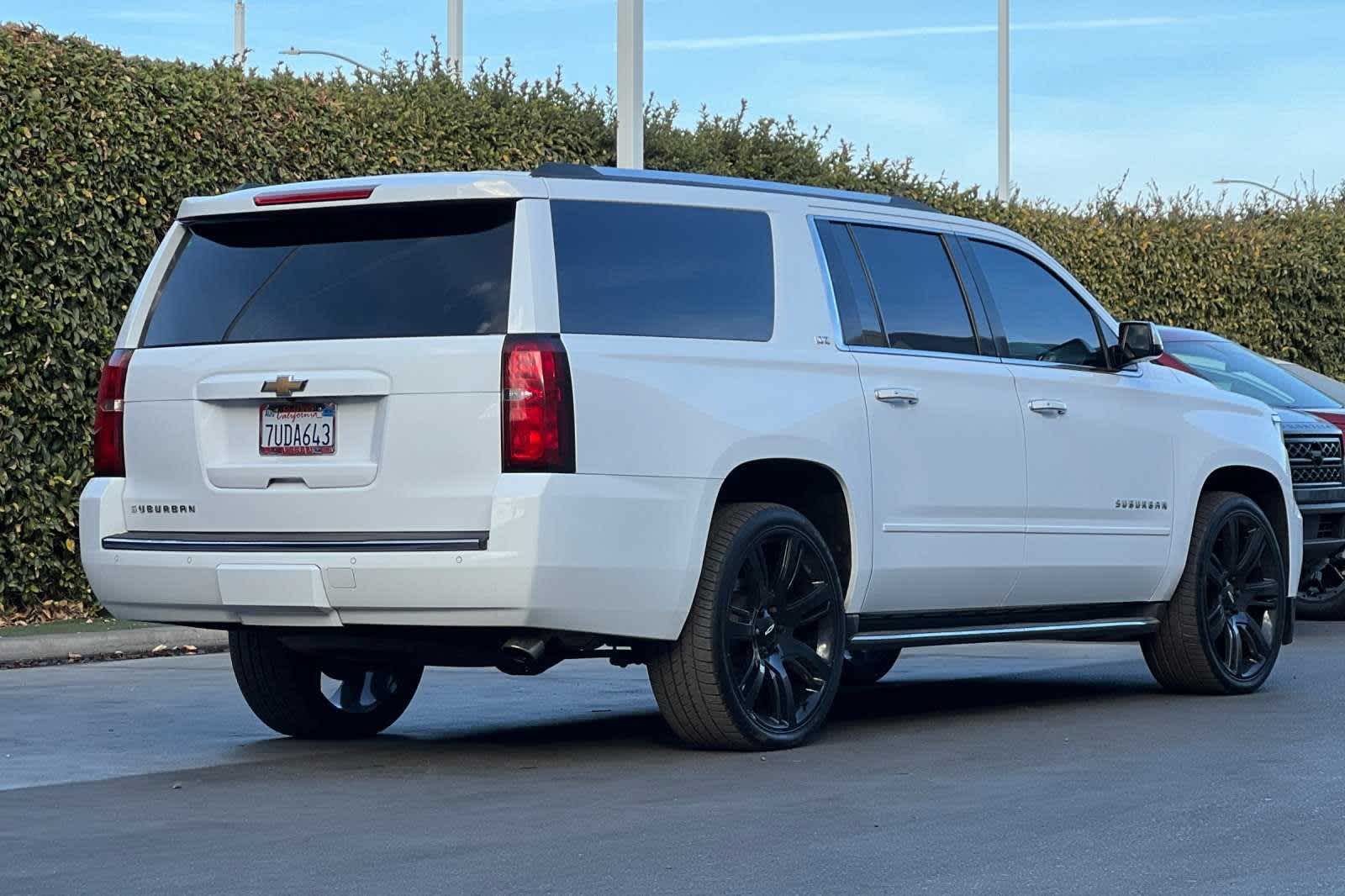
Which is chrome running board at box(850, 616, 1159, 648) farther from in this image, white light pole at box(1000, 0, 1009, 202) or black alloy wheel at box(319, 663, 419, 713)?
white light pole at box(1000, 0, 1009, 202)

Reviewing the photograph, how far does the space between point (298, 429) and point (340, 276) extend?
0.55 m

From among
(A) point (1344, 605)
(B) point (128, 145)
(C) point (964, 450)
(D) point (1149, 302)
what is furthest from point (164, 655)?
(D) point (1149, 302)

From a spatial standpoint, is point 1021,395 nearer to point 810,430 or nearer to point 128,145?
point 810,430

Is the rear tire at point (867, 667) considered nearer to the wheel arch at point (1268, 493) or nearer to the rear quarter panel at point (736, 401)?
the wheel arch at point (1268, 493)

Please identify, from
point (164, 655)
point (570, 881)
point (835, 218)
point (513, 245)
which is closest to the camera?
point (570, 881)

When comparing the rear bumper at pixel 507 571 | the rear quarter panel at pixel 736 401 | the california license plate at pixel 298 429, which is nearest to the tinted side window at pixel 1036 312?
the rear quarter panel at pixel 736 401

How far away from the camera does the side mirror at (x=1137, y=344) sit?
9625 mm

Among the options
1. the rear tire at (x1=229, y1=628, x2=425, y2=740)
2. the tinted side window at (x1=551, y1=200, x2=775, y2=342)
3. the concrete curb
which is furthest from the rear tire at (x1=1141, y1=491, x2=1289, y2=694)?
the concrete curb

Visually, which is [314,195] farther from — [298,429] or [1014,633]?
[1014,633]

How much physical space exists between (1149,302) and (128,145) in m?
11.1

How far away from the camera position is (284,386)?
7566 mm

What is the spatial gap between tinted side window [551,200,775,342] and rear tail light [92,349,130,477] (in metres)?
1.66

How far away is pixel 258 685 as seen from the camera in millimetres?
8672

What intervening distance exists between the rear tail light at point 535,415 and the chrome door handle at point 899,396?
1.51 metres
